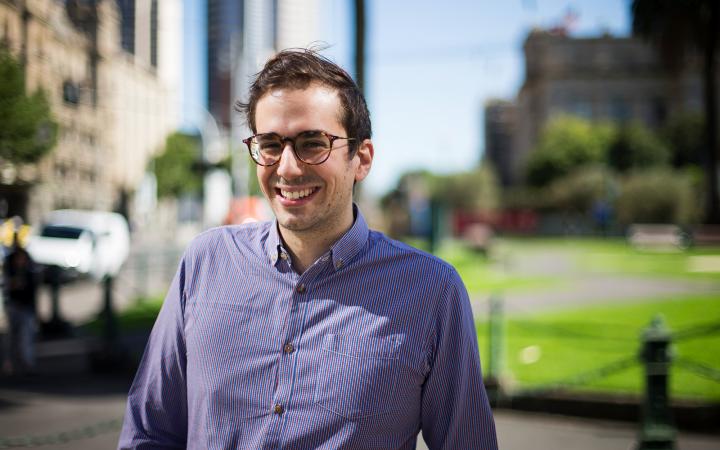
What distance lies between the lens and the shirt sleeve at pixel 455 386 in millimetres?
1580

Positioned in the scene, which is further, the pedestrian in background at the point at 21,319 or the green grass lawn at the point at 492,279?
the green grass lawn at the point at 492,279

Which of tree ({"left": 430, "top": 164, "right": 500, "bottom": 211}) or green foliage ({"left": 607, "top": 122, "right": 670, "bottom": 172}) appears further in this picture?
tree ({"left": 430, "top": 164, "right": 500, "bottom": 211})

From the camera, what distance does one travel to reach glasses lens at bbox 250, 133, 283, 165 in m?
1.66

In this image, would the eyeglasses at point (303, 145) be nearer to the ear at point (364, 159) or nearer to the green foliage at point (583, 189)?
the ear at point (364, 159)

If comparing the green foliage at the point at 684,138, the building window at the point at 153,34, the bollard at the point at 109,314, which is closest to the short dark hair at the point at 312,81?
the building window at the point at 153,34

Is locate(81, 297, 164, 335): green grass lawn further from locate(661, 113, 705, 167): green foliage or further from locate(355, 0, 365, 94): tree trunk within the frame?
locate(661, 113, 705, 167): green foliage

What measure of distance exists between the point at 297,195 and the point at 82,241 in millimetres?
6217

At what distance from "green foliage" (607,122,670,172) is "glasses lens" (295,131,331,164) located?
5160cm

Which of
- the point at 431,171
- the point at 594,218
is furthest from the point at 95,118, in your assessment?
the point at 431,171

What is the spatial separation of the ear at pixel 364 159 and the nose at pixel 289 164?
0.22 meters

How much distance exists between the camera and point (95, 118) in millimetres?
6270

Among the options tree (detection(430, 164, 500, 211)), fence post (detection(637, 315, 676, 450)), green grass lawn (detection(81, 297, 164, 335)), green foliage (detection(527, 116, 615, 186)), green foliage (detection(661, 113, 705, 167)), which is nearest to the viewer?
fence post (detection(637, 315, 676, 450))

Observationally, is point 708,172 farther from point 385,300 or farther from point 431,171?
point 431,171

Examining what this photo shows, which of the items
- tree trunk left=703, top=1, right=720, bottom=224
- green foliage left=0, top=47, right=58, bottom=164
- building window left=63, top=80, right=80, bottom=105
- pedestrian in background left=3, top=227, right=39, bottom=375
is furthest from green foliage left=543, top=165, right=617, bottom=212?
green foliage left=0, top=47, right=58, bottom=164
